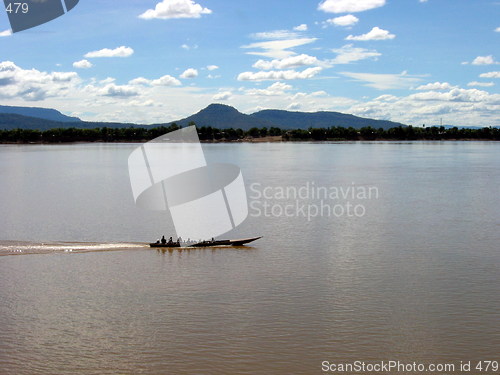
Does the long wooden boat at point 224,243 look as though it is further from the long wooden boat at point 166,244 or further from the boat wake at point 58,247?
the boat wake at point 58,247

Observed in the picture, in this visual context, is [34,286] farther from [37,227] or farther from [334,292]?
[37,227]

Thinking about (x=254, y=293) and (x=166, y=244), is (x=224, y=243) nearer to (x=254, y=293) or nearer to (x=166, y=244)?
(x=166, y=244)

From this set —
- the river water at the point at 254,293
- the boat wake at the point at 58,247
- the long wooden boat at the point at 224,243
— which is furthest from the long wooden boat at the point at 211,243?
the boat wake at the point at 58,247


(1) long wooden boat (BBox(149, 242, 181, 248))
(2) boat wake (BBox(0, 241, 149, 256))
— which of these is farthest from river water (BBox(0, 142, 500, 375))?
(1) long wooden boat (BBox(149, 242, 181, 248))

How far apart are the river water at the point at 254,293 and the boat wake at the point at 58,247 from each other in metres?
0.15

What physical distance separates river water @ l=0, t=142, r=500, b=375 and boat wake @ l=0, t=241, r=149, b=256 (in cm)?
15

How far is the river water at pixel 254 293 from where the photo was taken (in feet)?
75.2

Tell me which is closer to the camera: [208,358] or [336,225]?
[208,358]

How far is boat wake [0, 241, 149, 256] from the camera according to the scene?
41.6 m

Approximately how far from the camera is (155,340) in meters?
24.2

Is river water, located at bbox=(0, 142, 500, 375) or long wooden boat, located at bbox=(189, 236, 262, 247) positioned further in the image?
long wooden boat, located at bbox=(189, 236, 262, 247)

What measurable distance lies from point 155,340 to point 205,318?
312cm

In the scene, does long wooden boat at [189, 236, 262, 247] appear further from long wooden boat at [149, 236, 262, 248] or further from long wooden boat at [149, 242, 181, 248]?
long wooden boat at [149, 242, 181, 248]

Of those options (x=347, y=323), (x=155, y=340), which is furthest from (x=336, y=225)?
(x=155, y=340)
